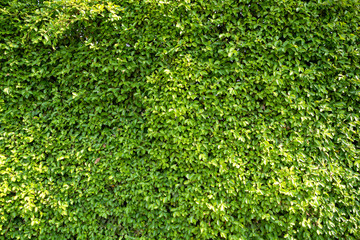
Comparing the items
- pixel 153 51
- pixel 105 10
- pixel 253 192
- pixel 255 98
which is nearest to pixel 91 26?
pixel 105 10

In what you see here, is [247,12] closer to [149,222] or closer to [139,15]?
[139,15]

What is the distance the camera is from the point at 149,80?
281 centimetres

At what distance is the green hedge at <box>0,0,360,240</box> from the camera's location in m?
2.76

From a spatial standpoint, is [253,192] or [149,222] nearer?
[253,192]

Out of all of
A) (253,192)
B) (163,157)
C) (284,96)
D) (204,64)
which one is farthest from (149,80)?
(253,192)

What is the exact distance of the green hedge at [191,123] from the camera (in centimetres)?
276

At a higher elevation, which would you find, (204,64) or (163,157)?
(204,64)

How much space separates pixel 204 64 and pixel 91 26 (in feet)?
5.24

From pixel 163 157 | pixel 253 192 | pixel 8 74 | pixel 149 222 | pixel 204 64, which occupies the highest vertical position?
pixel 204 64

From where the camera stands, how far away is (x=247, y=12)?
2.78 meters

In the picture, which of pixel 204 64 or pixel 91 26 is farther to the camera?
pixel 91 26

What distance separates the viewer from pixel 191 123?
8.98ft

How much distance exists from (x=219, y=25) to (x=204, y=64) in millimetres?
586

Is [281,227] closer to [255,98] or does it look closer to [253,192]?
[253,192]
